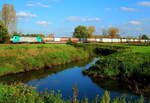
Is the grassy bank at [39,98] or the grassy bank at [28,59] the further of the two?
the grassy bank at [28,59]

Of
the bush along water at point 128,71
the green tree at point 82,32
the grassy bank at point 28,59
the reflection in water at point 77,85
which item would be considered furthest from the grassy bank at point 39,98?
the green tree at point 82,32

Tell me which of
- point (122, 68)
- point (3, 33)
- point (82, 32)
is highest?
point (82, 32)

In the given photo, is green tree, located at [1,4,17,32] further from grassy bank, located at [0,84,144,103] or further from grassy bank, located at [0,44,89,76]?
grassy bank, located at [0,84,144,103]

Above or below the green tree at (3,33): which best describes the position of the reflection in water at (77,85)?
below

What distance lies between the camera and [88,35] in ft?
508

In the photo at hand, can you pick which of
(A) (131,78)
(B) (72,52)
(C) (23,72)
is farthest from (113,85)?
(B) (72,52)

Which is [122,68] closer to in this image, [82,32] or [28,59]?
[28,59]

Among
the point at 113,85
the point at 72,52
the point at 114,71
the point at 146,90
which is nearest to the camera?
the point at 146,90

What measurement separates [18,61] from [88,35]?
12088 centimetres

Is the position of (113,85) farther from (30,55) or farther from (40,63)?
(30,55)

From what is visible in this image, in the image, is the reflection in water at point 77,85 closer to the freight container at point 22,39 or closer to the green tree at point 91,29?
the freight container at point 22,39

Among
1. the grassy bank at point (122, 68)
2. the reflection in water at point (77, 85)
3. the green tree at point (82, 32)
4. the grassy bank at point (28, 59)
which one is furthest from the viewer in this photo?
the green tree at point (82, 32)

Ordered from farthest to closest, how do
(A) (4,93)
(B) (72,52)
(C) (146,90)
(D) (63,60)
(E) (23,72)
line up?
(B) (72,52) < (D) (63,60) < (E) (23,72) < (C) (146,90) < (A) (4,93)

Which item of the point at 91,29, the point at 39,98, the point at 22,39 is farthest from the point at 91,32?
the point at 39,98
